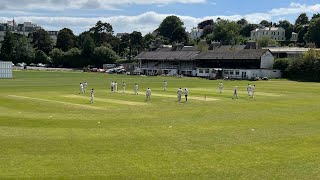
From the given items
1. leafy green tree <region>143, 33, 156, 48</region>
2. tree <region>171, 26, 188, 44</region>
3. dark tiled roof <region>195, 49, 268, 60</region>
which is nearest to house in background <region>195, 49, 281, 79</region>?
dark tiled roof <region>195, 49, 268, 60</region>

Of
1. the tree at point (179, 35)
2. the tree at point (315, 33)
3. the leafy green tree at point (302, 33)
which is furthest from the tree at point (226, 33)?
the tree at point (315, 33)

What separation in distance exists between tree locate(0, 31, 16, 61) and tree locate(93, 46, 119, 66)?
28.0m

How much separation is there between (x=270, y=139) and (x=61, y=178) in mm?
11412

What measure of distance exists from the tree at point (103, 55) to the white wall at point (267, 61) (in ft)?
182

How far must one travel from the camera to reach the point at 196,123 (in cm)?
2792

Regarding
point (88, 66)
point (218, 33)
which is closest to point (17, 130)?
point (88, 66)

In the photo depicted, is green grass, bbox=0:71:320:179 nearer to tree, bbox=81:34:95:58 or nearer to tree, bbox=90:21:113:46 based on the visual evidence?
tree, bbox=81:34:95:58

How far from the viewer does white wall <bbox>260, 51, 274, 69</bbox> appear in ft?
323

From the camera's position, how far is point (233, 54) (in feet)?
344

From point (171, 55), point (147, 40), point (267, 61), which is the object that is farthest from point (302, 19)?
point (267, 61)

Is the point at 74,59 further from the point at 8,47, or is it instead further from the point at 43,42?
the point at 43,42

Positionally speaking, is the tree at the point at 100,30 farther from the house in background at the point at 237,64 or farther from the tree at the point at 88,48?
the house in background at the point at 237,64

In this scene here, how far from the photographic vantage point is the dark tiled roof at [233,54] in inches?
3912

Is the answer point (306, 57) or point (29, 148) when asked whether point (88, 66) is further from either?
point (29, 148)
